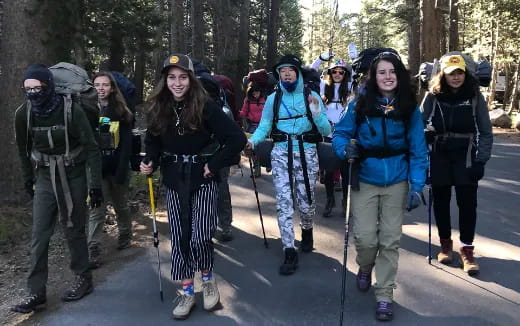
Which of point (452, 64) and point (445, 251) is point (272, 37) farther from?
point (445, 251)

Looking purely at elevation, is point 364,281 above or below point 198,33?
below

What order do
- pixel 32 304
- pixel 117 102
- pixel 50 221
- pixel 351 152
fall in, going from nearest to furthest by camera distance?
Result: 1. pixel 351 152
2. pixel 32 304
3. pixel 50 221
4. pixel 117 102

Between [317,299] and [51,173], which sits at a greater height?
[51,173]

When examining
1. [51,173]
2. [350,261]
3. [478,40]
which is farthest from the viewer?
[478,40]

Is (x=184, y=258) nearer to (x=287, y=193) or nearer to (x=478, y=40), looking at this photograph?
(x=287, y=193)

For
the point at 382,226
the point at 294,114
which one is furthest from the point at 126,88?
the point at 382,226

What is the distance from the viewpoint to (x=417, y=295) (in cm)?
462

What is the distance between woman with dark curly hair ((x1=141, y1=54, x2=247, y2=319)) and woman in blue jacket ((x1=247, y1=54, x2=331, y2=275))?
3.65 ft

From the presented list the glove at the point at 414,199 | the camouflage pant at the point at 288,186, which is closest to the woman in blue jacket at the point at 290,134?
the camouflage pant at the point at 288,186

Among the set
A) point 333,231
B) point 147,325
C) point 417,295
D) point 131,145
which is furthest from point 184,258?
point 333,231

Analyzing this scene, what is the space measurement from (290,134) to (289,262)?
4.99 ft

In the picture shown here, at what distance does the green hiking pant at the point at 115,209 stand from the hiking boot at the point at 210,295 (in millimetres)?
1851

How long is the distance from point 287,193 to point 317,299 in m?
1.35

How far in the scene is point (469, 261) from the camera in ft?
17.0
